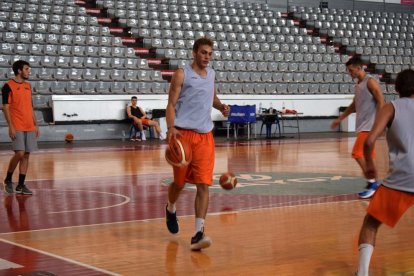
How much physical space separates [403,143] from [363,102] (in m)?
5.15

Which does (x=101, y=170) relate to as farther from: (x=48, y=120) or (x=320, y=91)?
(x=320, y=91)

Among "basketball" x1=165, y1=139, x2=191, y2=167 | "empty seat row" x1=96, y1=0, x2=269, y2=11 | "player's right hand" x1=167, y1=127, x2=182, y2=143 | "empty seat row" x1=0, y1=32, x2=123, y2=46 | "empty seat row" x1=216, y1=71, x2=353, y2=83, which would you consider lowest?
"empty seat row" x1=216, y1=71, x2=353, y2=83

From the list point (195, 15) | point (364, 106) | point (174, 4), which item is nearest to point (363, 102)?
point (364, 106)

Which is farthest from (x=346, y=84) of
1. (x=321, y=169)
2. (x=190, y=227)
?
(x=190, y=227)

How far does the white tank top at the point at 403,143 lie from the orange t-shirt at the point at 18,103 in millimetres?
7230

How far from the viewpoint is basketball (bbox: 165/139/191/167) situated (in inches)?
276

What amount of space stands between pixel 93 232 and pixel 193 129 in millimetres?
1674

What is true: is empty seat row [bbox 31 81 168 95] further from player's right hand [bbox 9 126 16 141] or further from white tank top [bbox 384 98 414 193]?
white tank top [bbox 384 98 414 193]

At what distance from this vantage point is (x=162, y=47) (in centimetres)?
2833

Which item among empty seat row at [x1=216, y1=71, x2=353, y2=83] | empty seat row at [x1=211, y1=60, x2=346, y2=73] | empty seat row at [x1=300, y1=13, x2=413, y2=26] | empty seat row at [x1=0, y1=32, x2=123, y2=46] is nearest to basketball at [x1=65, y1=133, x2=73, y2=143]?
empty seat row at [x1=0, y1=32, x2=123, y2=46]

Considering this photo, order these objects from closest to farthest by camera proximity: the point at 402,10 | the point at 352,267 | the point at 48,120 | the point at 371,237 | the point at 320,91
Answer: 1. the point at 371,237
2. the point at 352,267
3. the point at 48,120
4. the point at 320,91
5. the point at 402,10

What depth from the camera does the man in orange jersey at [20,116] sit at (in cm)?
1134

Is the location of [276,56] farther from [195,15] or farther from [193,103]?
[193,103]

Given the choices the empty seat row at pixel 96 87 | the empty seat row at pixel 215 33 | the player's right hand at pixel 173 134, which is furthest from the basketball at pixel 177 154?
the empty seat row at pixel 215 33
